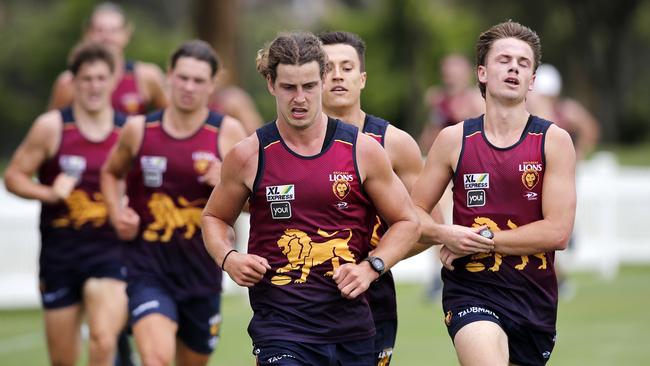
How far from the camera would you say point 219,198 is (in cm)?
625

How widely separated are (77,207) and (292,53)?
141 inches

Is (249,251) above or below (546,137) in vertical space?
below

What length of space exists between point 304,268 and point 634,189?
13.1 meters

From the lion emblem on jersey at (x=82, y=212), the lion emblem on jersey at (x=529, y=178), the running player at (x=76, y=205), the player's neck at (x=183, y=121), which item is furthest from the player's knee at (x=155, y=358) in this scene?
the lion emblem on jersey at (x=529, y=178)

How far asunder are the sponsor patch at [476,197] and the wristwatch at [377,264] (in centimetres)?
73

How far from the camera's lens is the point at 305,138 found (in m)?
6.10

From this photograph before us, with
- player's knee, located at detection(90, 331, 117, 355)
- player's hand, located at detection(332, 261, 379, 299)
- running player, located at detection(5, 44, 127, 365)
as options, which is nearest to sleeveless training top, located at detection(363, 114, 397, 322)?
player's hand, located at detection(332, 261, 379, 299)

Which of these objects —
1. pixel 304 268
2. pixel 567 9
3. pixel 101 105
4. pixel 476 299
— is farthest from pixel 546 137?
pixel 567 9

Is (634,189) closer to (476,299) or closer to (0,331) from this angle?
(0,331)

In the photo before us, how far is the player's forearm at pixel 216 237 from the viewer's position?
624 cm

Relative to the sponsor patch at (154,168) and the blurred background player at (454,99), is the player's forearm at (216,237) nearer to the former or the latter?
the sponsor patch at (154,168)

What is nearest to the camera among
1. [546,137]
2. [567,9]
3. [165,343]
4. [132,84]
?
[546,137]

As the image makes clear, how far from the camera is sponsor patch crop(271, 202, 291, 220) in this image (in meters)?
6.06

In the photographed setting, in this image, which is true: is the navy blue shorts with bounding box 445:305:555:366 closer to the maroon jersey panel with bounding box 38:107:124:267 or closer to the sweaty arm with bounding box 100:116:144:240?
the sweaty arm with bounding box 100:116:144:240
